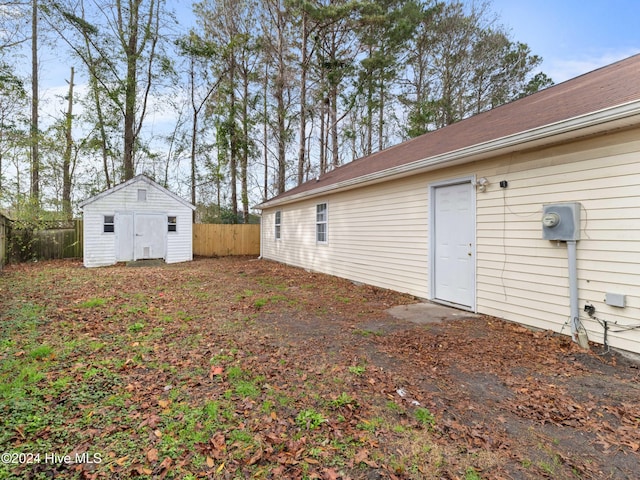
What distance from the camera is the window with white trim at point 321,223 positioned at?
31.5 feet

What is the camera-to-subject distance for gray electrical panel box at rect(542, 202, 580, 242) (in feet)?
12.3

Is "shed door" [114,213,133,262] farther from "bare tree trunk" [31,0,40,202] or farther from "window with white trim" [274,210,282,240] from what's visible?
→ "window with white trim" [274,210,282,240]

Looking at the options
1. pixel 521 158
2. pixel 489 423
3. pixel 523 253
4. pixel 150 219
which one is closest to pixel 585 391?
pixel 489 423

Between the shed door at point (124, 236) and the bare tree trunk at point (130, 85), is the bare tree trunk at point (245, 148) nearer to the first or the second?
the bare tree trunk at point (130, 85)

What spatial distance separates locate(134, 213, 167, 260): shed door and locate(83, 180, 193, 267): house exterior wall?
0.19 meters

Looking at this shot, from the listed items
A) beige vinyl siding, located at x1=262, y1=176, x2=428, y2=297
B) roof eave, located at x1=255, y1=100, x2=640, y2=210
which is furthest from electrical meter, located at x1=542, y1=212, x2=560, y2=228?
beige vinyl siding, located at x1=262, y1=176, x2=428, y2=297

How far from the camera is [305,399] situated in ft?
8.68

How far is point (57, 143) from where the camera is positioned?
14164mm

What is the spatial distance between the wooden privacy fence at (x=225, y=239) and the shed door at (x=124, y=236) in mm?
3128

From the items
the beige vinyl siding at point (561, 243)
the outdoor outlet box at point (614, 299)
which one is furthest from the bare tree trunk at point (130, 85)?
the outdoor outlet box at point (614, 299)

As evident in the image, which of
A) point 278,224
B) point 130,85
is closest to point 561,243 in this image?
point 278,224

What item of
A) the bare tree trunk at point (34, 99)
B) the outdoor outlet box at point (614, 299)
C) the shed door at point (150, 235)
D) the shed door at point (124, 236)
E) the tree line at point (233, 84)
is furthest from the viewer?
the tree line at point (233, 84)

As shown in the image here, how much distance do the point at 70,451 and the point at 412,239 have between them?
568 cm

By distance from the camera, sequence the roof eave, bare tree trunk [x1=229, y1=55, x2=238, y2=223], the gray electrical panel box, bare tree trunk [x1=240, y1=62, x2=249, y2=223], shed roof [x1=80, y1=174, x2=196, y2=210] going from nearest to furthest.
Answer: the roof eave < the gray electrical panel box < shed roof [x1=80, y1=174, x2=196, y2=210] < bare tree trunk [x1=229, y1=55, x2=238, y2=223] < bare tree trunk [x1=240, y1=62, x2=249, y2=223]
